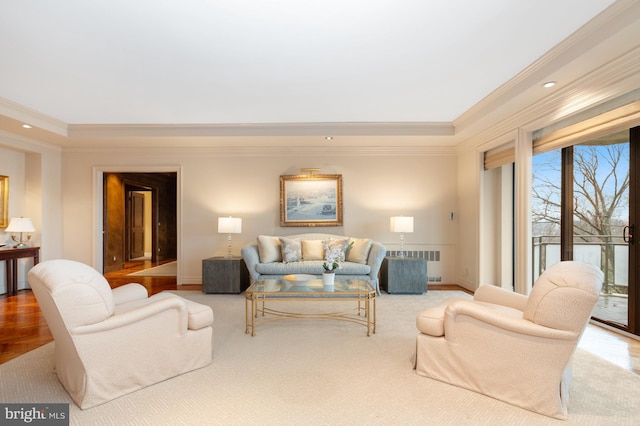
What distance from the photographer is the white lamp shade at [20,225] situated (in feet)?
16.2

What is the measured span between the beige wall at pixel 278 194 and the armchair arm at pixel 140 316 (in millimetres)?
3453


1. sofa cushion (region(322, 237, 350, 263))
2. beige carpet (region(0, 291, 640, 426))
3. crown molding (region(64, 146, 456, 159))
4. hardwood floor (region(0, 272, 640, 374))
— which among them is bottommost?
hardwood floor (region(0, 272, 640, 374))

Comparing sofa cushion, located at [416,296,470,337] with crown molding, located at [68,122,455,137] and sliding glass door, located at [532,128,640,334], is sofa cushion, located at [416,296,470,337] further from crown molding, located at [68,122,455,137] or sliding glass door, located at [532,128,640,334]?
crown molding, located at [68,122,455,137]

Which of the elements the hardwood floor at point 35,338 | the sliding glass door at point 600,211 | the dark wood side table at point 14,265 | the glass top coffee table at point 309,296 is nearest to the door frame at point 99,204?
the dark wood side table at point 14,265

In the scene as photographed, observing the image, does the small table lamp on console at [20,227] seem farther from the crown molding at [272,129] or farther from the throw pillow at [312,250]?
the throw pillow at [312,250]

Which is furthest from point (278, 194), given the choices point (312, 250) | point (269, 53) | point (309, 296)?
point (269, 53)

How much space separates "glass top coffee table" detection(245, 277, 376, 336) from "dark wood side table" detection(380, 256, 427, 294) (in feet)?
3.45

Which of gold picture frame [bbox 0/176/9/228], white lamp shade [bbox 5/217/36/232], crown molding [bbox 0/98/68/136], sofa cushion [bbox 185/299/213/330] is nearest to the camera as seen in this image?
sofa cushion [bbox 185/299/213/330]

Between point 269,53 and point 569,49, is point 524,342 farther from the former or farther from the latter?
point 269,53

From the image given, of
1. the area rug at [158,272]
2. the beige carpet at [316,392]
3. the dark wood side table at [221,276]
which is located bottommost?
the area rug at [158,272]

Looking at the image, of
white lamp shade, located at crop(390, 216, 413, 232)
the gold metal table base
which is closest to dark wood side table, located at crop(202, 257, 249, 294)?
the gold metal table base

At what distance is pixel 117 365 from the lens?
82.1 inches

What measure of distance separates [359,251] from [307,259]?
0.87 meters

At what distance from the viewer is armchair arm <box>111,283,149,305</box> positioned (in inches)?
108
